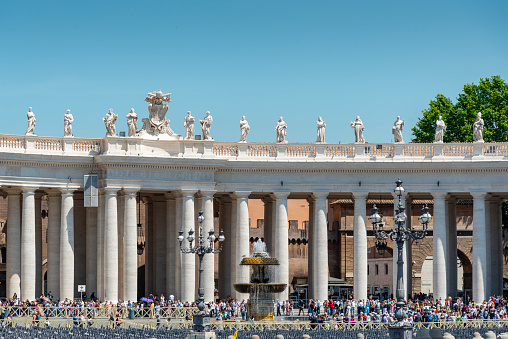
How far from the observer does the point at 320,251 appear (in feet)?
276

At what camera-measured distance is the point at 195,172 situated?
8275cm

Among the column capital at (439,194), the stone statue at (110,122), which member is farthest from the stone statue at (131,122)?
the column capital at (439,194)

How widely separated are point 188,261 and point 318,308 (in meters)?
10.5

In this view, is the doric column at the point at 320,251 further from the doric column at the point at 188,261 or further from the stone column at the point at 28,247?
the stone column at the point at 28,247

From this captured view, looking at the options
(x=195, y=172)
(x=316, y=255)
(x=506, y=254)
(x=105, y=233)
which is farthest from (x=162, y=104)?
(x=506, y=254)

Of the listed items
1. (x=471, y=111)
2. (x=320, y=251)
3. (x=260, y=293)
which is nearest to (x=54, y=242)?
(x=320, y=251)

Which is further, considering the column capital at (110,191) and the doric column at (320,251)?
the doric column at (320,251)

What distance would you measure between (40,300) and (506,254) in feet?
201

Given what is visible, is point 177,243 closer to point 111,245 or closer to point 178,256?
point 178,256

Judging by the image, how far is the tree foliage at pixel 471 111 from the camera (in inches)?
4240

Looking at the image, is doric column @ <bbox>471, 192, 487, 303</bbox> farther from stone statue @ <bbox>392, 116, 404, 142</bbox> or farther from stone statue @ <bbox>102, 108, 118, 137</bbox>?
stone statue @ <bbox>102, 108, 118, 137</bbox>

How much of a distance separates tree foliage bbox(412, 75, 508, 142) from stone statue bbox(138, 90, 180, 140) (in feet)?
117

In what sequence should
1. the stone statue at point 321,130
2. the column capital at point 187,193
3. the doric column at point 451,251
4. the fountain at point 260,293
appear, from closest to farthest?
the fountain at point 260,293, the column capital at point 187,193, the stone statue at point 321,130, the doric column at point 451,251

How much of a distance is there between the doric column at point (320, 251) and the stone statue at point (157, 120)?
488 inches
